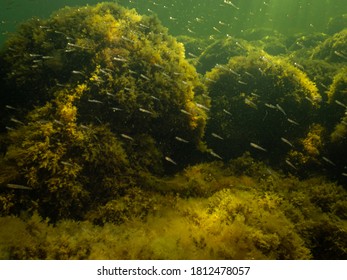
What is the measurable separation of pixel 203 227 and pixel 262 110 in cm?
587

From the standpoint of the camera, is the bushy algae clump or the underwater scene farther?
the bushy algae clump

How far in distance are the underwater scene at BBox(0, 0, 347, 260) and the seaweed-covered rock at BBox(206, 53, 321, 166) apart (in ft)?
0.13

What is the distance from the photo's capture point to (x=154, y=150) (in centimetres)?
881

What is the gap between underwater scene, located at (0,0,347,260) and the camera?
567cm

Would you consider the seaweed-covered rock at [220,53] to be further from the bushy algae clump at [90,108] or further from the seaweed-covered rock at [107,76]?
the seaweed-covered rock at [107,76]

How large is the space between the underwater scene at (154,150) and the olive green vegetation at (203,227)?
0.09 ft

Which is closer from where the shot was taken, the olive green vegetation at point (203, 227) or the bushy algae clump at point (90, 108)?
the olive green vegetation at point (203, 227)

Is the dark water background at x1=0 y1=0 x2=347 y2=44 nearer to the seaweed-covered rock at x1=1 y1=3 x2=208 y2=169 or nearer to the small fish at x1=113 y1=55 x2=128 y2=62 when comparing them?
the seaweed-covered rock at x1=1 y1=3 x2=208 y2=169

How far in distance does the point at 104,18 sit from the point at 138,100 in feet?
11.1

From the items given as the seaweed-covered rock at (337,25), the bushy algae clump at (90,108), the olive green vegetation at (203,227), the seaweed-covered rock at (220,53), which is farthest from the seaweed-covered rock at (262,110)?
the seaweed-covered rock at (337,25)

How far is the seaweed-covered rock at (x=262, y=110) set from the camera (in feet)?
33.7

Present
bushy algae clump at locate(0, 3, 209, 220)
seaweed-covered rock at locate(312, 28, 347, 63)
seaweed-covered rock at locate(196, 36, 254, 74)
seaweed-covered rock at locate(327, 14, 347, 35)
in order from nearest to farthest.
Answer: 1. bushy algae clump at locate(0, 3, 209, 220)
2. seaweed-covered rock at locate(312, 28, 347, 63)
3. seaweed-covered rock at locate(196, 36, 254, 74)
4. seaweed-covered rock at locate(327, 14, 347, 35)

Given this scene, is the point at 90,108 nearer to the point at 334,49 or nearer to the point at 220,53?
the point at 220,53

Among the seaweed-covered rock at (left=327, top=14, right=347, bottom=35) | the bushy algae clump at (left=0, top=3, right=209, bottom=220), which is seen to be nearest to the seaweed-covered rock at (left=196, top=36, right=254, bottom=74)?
the bushy algae clump at (left=0, top=3, right=209, bottom=220)
